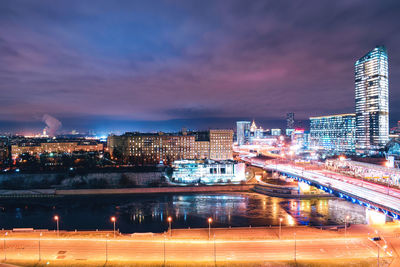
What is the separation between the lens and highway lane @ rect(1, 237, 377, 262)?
15.6 metres

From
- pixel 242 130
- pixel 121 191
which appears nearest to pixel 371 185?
pixel 121 191

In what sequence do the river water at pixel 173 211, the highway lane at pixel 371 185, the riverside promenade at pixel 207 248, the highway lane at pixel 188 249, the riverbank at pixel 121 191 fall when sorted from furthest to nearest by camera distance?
1. the riverbank at pixel 121 191
2. the river water at pixel 173 211
3. the highway lane at pixel 371 185
4. the highway lane at pixel 188 249
5. the riverside promenade at pixel 207 248

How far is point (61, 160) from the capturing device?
2266 inches

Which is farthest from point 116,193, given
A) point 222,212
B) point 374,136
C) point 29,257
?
point 374,136

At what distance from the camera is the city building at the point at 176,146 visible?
66.2 meters

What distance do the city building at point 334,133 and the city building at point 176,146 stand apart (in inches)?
1952

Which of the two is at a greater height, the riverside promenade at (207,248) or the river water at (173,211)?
the riverside promenade at (207,248)

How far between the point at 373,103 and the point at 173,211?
91.9m

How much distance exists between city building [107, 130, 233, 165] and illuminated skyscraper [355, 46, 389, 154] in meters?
52.5

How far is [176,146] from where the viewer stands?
66.8 metres

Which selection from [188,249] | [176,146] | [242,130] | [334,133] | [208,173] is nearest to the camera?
[188,249]

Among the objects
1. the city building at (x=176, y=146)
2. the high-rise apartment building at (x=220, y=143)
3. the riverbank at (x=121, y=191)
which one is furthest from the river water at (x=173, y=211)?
the high-rise apartment building at (x=220, y=143)

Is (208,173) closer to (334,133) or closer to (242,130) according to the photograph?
(334,133)

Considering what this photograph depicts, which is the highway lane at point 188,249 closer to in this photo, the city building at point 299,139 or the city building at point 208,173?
the city building at point 208,173
